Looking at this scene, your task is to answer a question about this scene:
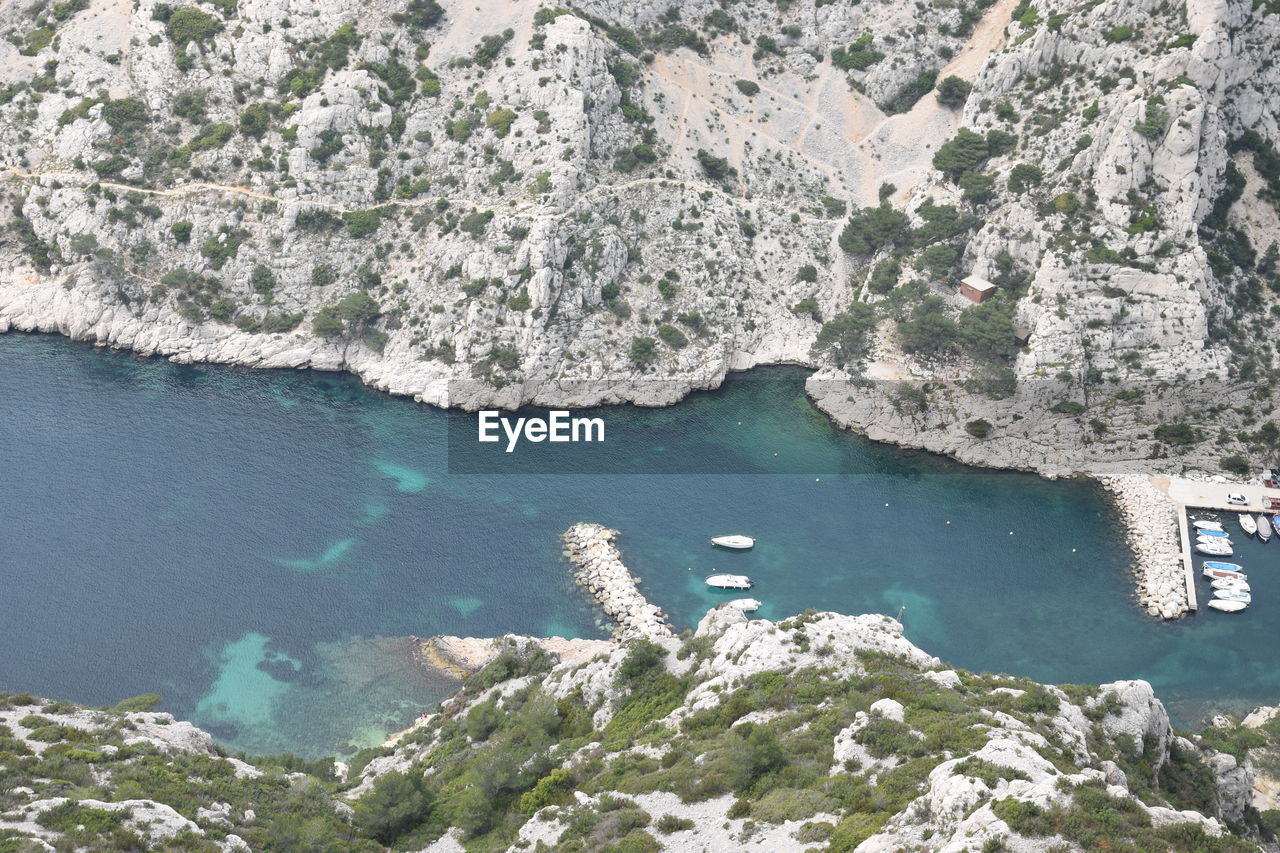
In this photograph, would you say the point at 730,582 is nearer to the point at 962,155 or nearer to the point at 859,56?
the point at 962,155

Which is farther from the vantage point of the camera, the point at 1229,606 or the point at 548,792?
the point at 1229,606

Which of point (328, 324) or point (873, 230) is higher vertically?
point (873, 230)

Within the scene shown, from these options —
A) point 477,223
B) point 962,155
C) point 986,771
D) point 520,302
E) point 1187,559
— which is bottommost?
point 1187,559

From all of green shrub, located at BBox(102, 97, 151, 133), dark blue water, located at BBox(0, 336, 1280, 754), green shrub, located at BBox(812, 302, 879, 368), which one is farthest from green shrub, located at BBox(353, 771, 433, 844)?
green shrub, located at BBox(102, 97, 151, 133)

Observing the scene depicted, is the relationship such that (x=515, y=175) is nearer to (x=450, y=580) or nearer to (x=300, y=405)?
(x=300, y=405)

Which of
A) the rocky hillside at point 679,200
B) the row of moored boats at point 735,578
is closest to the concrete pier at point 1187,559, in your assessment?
the rocky hillside at point 679,200

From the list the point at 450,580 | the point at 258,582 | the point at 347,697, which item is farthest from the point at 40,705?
the point at 450,580

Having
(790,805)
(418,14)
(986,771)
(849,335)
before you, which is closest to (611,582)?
(849,335)
